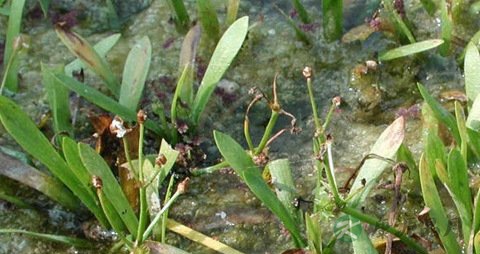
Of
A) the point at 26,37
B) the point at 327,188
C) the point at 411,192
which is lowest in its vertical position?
the point at 411,192

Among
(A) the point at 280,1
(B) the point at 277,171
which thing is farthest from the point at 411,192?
(A) the point at 280,1

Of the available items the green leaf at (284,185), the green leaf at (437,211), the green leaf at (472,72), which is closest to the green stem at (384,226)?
the green leaf at (437,211)

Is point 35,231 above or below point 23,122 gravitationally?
below

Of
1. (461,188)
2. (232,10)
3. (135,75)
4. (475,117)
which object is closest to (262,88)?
(232,10)

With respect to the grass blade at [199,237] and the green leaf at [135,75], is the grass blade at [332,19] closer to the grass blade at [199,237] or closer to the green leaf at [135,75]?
the green leaf at [135,75]

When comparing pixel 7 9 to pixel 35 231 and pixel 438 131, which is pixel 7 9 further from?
pixel 438 131
